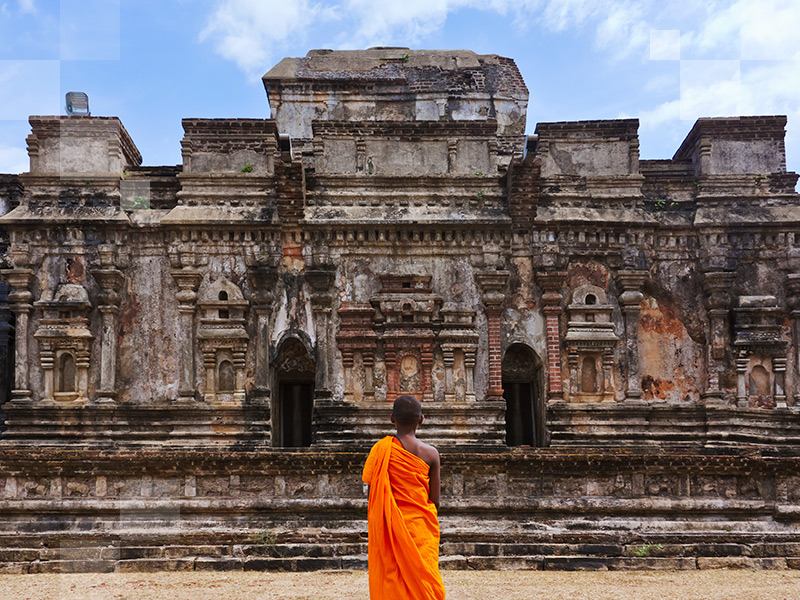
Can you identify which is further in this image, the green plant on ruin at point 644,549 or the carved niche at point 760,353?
the carved niche at point 760,353

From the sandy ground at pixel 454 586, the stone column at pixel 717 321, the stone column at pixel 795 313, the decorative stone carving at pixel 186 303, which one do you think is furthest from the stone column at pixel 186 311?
the stone column at pixel 795 313

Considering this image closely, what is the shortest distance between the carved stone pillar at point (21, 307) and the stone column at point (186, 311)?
2.68 meters

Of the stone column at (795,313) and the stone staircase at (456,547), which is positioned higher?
the stone column at (795,313)

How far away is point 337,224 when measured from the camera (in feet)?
43.1

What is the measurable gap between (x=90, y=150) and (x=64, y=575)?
327 inches

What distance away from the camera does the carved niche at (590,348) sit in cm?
1305

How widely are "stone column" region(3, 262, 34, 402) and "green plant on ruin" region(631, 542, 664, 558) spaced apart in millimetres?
10583

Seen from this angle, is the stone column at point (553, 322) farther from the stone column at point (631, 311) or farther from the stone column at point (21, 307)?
the stone column at point (21, 307)

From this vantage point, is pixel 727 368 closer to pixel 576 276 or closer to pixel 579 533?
pixel 576 276

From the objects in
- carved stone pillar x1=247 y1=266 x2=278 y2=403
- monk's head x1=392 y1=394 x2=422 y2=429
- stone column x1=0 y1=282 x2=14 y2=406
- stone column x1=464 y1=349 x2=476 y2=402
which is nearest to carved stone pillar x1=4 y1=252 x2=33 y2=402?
stone column x1=0 y1=282 x2=14 y2=406

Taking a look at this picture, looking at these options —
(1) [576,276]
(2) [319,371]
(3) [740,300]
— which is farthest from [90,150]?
(3) [740,300]

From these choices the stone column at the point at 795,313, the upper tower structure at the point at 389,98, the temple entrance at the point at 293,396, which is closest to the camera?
the stone column at the point at 795,313

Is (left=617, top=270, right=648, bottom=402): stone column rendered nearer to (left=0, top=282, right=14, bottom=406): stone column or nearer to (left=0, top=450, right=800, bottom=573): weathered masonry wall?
(left=0, top=450, right=800, bottom=573): weathered masonry wall

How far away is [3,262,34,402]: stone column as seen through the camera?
1289cm
